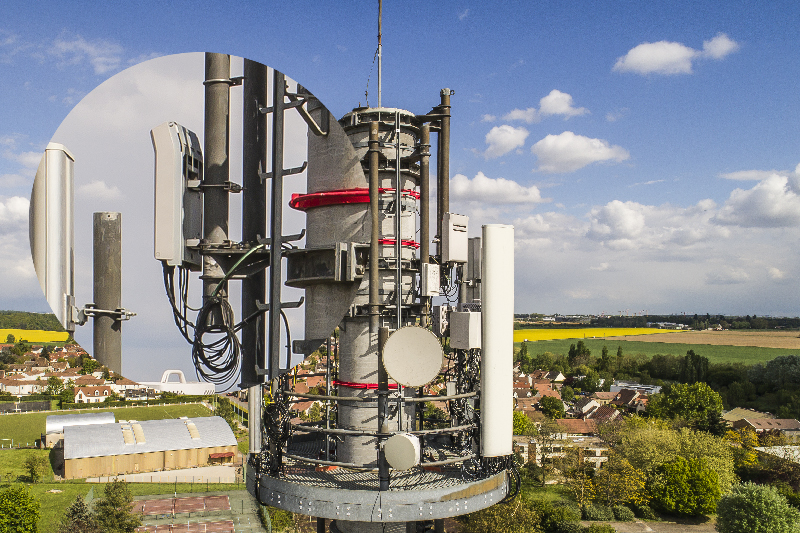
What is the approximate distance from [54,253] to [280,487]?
5393 millimetres

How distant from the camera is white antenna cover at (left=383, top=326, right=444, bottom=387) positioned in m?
9.41

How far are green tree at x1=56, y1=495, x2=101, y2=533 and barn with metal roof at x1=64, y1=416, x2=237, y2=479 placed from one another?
17.1 metres

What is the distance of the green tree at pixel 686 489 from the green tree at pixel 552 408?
2685cm

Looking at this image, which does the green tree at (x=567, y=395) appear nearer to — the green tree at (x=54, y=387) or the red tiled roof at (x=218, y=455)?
the red tiled roof at (x=218, y=455)

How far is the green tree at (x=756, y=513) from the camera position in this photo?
1305 inches

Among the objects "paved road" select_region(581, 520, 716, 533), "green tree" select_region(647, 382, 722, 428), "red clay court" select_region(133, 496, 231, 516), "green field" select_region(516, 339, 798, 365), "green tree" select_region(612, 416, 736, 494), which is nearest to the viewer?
"paved road" select_region(581, 520, 716, 533)

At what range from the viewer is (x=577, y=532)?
3691 centimetres

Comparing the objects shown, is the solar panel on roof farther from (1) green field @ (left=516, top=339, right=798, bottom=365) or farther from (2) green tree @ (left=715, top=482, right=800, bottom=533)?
(1) green field @ (left=516, top=339, right=798, bottom=365)

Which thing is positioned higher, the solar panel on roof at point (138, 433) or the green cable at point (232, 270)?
the green cable at point (232, 270)

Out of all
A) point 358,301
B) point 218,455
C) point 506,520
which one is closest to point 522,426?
point 506,520

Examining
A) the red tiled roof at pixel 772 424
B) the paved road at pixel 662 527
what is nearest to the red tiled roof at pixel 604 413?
the red tiled roof at pixel 772 424

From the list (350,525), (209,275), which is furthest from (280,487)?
(209,275)

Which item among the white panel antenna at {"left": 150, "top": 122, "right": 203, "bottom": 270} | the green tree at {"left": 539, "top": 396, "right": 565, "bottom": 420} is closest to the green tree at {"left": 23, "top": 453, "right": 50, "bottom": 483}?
the white panel antenna at {"left": 150, "top": 122, "right": 203, "bottom": 270}

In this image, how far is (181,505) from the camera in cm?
4341
